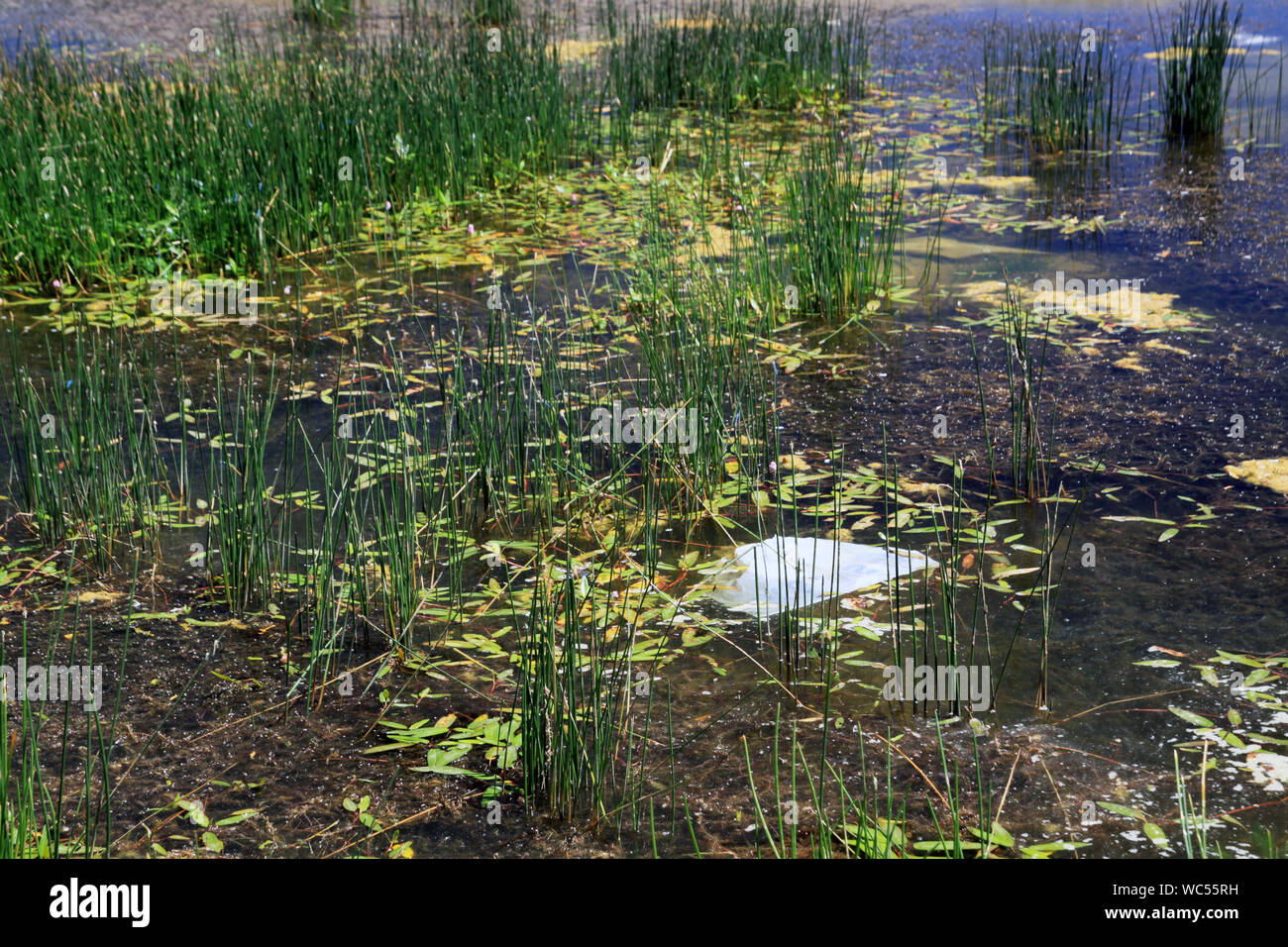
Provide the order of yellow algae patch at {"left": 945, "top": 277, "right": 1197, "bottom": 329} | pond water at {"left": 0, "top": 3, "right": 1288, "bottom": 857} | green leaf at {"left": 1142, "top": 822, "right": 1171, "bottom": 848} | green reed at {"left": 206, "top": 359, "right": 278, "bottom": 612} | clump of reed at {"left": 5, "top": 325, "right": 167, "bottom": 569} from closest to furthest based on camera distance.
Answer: green leaf at {"left": 1142, "top": 822, "right": 1171, "bottom": 848}, pond water at {"left": 0, "top": 3, "right": 1288, "bottom": 857}, green reed at {"left": 206, "top": 359, "right": 278, "bottom": 612}, clump of reed at {"left": 5, "top": 325, "right": 167, "bottom": 569}, yellow algae patch at {"left": 945, "top": 277, "right": 1197, "bottom": 329}

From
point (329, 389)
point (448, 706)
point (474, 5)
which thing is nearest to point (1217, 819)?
point (448, 706)

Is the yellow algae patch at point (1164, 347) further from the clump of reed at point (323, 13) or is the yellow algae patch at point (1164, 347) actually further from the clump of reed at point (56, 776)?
the clump of reed at point (323, 13)

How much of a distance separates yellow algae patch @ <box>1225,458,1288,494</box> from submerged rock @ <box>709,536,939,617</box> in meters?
1.10

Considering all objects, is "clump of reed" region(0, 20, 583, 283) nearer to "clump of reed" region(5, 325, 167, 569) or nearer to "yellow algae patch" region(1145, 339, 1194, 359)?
"clump of reed" region(5, 325, 167, 569)

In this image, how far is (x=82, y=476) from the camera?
127 inches

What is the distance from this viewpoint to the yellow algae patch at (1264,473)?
11.0 feet

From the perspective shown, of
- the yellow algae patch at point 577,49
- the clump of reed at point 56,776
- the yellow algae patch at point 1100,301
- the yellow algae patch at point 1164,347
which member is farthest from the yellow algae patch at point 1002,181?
the clump of reed at point 56,776

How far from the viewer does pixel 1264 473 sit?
3416 millimetres

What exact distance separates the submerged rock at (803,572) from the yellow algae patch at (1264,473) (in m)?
1.10

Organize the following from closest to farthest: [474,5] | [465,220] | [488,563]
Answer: [488,563], [465,220], [474,5]

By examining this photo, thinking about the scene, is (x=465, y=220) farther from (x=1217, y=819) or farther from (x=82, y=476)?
(x=1217, y=819)

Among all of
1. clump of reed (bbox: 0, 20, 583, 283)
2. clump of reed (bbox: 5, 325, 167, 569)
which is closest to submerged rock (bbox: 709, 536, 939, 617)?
clump of reed (bbox: 5, 325, 167, 569)

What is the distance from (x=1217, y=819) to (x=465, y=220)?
5.02 metres

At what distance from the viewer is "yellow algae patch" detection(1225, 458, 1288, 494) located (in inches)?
132
